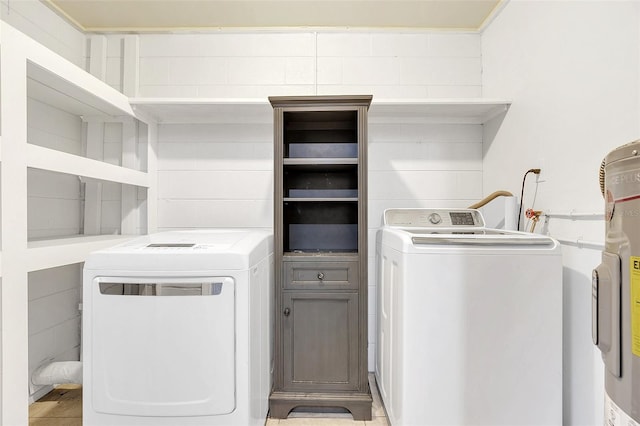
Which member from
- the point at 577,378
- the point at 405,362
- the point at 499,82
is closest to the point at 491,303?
the point at 405,362

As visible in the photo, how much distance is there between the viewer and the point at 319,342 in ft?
5.79

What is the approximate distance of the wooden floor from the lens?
1733mm

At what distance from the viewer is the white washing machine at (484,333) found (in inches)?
51.2

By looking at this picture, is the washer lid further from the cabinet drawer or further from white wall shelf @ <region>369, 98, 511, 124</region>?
white wall shelf @ <region>369, 98, 511, 124</region>

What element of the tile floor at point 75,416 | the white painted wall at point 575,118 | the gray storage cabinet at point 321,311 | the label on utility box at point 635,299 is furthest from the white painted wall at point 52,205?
the white painted wall at point 575,118

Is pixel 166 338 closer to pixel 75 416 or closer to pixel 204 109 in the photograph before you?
pixel 75 416

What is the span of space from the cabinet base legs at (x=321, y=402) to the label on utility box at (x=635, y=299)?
1.35 metres

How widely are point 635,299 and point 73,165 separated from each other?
6.46 feet

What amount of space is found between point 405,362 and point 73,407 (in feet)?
6.12

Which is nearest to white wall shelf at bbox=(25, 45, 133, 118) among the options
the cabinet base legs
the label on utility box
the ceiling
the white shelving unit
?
the white shelving unit

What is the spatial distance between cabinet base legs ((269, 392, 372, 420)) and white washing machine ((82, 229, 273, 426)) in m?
0.43

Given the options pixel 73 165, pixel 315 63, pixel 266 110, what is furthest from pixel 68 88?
pixel 315 63

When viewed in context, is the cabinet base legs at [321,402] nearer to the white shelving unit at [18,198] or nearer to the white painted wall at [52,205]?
the white shelving unit at [18,198]

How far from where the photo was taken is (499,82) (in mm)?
2074
